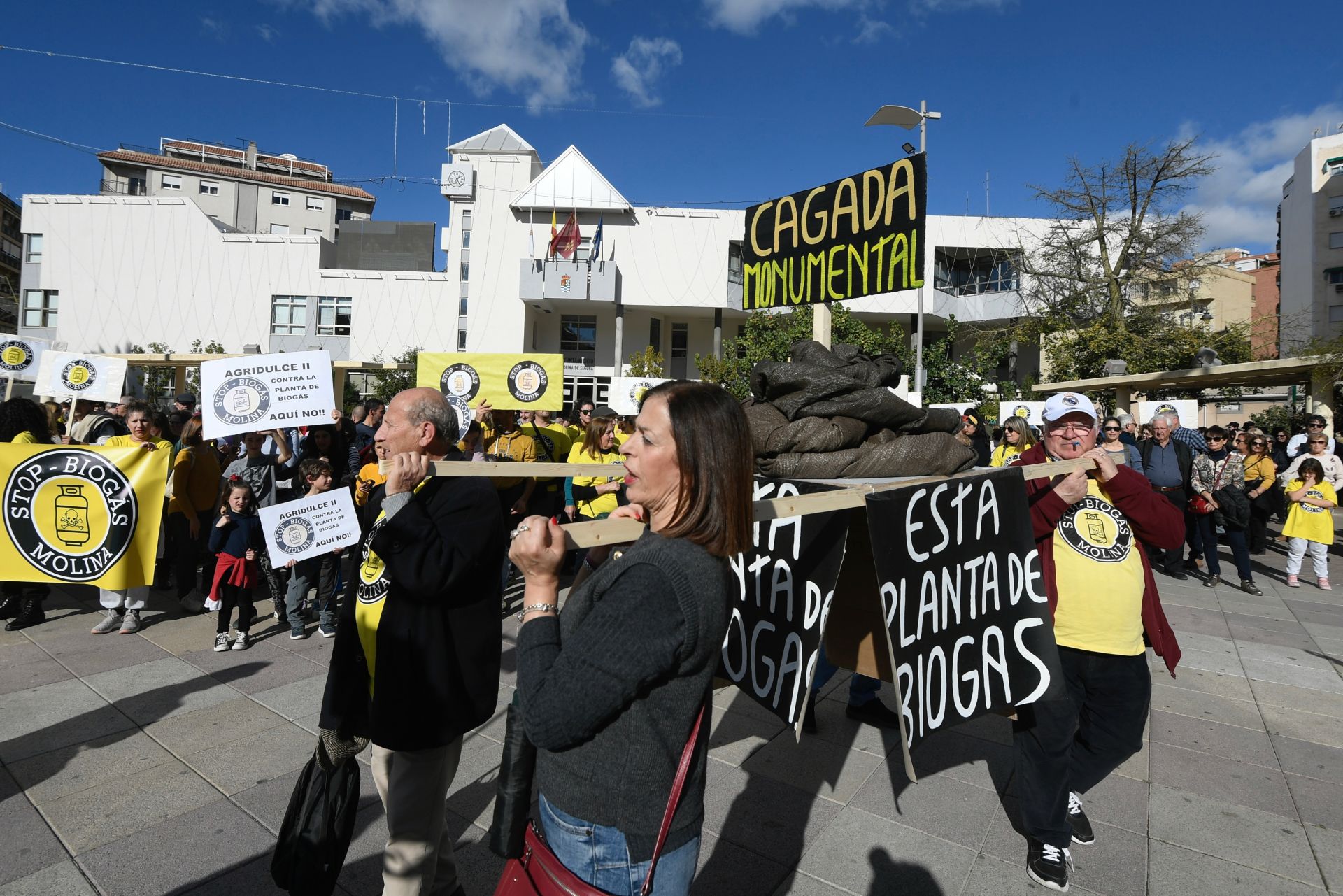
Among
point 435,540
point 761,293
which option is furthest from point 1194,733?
point 435,540

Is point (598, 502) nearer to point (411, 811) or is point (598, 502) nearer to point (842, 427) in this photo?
point (842, 427)

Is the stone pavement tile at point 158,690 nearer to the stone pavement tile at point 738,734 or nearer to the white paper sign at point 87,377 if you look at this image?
the stone pavement tile at point 738,734

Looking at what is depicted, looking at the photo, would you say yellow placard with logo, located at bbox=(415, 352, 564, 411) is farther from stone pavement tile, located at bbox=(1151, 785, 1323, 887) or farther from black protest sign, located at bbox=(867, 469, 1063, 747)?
stone pavement tile, located at bbox=(1151, 785, 1323, 887)

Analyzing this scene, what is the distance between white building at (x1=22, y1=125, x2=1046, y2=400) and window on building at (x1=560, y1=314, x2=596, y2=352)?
82mm

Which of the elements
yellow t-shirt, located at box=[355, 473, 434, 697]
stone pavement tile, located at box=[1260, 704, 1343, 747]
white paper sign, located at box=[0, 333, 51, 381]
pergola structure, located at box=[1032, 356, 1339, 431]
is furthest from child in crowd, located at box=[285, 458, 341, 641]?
pergola structure, located at box=[1032, 356, 1339, 431]

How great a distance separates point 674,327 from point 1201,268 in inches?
900

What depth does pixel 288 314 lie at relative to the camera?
40.1m

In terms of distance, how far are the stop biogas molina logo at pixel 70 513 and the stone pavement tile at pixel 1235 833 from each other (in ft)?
21.6

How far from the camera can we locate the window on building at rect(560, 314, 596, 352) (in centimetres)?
3900

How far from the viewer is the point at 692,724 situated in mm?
1509

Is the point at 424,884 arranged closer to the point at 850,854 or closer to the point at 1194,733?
the point at 850,854

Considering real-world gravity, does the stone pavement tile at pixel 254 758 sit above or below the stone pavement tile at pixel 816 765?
below

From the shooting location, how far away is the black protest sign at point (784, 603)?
2764 millimetres

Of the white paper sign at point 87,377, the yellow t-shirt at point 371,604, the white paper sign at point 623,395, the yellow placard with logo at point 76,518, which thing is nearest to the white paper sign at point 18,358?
the white paper sign at point 87,377
